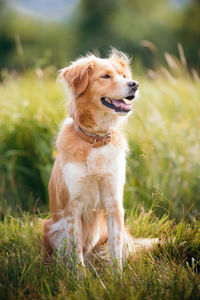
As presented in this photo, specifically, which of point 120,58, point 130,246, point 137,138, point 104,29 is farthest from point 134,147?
point 104,29

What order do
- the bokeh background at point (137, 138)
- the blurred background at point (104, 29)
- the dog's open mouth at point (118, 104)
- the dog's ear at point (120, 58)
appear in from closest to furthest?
the dog's open mouth at point (118, 104), the dog's ear at point (120, 58), the bokeh background at point (137, 138), the blurred background at point (104, 29)

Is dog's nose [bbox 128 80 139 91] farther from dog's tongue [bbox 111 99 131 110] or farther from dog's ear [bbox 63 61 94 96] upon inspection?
dog's ear [bbox 63 61 94 96]

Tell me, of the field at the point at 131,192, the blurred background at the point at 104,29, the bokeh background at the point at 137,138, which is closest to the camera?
the field at the point at 131,192

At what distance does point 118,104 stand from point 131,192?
146cm

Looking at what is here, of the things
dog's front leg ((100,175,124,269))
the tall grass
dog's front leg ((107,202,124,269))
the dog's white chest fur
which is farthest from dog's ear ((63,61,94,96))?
the tall grass

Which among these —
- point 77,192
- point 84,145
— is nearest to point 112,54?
point 84,145

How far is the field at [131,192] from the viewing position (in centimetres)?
238

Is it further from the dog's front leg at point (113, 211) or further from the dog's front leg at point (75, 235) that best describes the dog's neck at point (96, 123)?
the dog's front leg at point (75, 235)

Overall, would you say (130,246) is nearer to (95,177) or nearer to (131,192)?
(95,177)

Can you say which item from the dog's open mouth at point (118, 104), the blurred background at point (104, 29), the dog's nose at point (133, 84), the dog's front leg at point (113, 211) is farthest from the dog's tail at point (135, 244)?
the blurred background at point (104, 29)

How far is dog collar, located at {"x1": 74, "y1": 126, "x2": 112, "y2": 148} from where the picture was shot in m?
2.97

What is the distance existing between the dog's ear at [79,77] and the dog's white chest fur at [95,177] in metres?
0.54

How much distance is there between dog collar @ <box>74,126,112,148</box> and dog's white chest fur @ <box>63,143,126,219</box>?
0.04 m

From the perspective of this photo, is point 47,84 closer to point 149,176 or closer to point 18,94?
point 18,94
